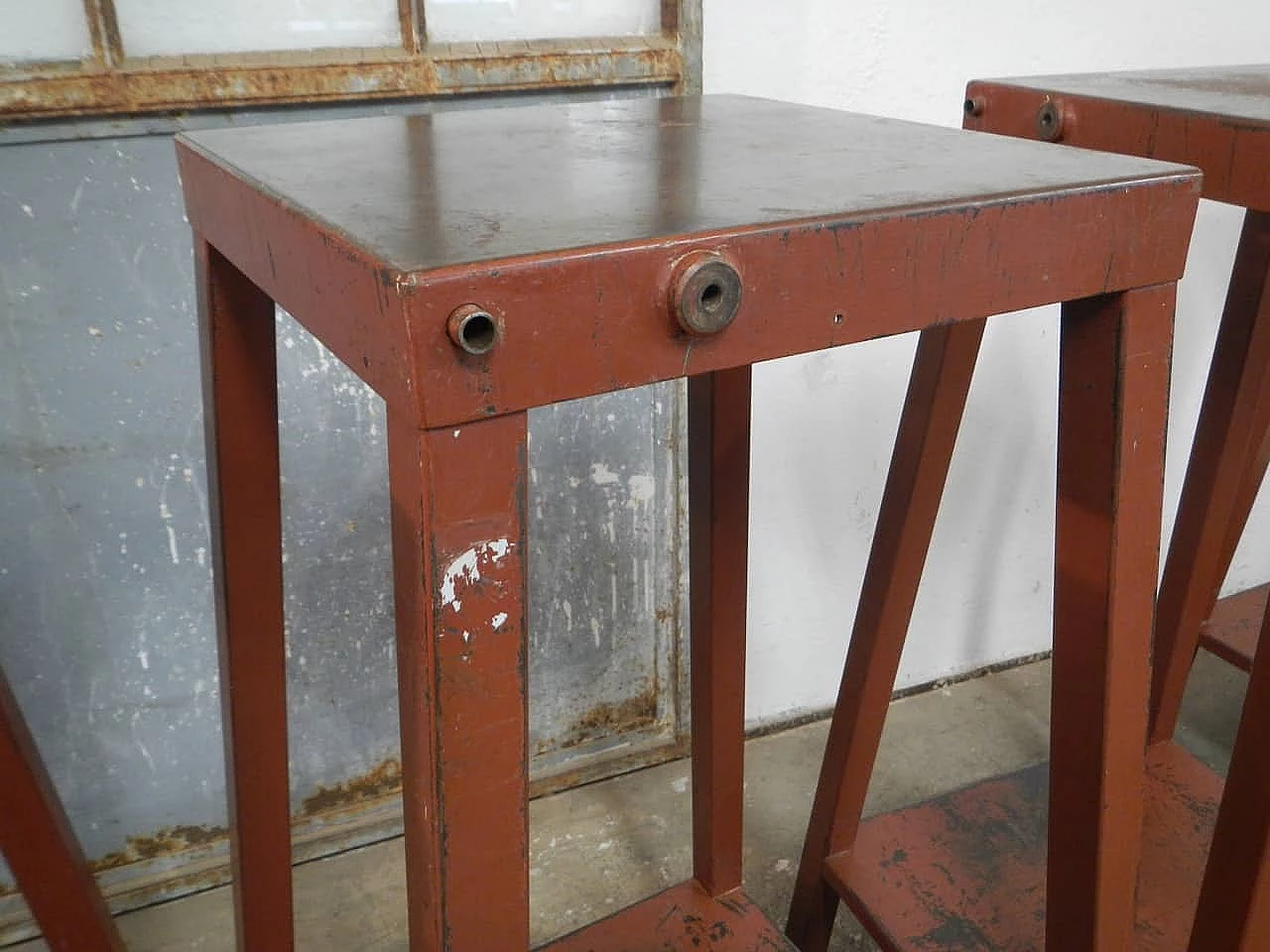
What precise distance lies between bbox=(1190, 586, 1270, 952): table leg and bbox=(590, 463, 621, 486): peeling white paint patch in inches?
33.7

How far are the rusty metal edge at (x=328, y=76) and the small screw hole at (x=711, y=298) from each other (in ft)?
2.81

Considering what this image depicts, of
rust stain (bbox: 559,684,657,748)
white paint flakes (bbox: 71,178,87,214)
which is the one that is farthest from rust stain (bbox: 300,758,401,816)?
white paint flakes (bbox: 71,178,87,214)

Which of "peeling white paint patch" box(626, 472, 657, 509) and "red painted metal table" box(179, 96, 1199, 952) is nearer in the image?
"red painted metal table" box(179, 96, 1199, 952)

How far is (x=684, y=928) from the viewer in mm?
1132

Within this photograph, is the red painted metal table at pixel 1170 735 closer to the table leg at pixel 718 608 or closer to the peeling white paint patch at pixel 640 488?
the table leg at pixel 718 608

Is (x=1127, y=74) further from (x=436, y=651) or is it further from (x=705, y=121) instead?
(x=436, y=651)

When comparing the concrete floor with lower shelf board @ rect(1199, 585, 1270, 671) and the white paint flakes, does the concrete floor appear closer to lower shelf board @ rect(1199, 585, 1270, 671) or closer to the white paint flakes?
lower shelf board @ rect(1199, 585, 1270, 671)

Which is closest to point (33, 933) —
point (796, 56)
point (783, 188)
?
point (783, 188)

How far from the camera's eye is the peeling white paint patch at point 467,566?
0.51 meters

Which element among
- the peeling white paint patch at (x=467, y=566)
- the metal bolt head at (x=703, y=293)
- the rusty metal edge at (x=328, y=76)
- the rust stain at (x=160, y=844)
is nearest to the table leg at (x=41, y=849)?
the rust stain at (x=160, y=844)

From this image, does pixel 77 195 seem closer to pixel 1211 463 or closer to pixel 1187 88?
pixel 1187 88

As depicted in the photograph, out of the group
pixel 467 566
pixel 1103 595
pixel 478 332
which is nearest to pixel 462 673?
pixel 467 566

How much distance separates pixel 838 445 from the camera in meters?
1.66

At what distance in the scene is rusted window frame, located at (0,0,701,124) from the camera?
1108 mm
